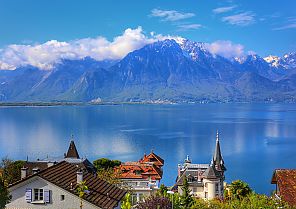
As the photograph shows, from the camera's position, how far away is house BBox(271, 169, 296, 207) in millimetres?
20809

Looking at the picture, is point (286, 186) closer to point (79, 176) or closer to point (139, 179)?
point (79, 176)

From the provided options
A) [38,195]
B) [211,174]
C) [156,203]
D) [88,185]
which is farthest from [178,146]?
[156,203]

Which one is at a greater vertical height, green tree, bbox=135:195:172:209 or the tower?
green tree, bbox=135:195:172:209

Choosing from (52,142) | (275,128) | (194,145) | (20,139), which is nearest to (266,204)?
(194,145)

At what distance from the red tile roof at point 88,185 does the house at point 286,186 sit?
28.5 ft

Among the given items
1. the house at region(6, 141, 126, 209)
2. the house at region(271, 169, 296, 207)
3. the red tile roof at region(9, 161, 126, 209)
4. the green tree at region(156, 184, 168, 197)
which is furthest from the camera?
the red tile roof at region(9, 161, 126, 209)

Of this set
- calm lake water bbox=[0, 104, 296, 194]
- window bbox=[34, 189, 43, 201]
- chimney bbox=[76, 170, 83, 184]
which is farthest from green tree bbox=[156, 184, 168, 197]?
calm lake water bbox=[0, 104, 296, 194]

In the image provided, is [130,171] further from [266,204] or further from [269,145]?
[269,145]

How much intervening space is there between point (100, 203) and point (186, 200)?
5827mm

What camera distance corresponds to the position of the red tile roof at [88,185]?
76.7 feet

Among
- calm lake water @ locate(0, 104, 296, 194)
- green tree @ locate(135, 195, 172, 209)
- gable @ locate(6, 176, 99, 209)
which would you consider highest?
green tree @ locate(135, 195, 172, 209)

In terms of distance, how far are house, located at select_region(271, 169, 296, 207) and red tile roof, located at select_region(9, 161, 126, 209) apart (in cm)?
868

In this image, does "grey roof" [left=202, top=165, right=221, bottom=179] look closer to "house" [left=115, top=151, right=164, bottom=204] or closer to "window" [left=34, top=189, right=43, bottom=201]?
"house" [left=115, top=151, right=164, bottom=204]

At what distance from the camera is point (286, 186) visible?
866 inches
